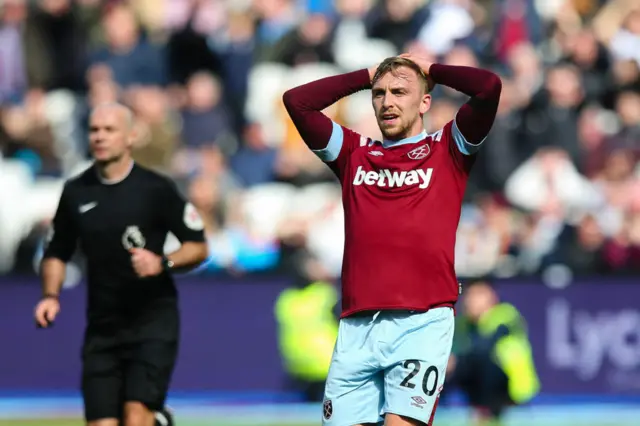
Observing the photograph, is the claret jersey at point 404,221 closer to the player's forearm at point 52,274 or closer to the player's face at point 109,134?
the player's face at point 109,134

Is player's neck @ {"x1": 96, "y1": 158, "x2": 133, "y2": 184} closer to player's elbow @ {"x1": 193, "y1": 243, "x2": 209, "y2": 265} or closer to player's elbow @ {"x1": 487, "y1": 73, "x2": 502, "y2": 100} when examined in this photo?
player's elbow @ {"x1": 193, "y1": 243, "x2": 209, "y2": 265}

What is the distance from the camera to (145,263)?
789 cm

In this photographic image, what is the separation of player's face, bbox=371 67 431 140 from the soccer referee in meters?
2.05

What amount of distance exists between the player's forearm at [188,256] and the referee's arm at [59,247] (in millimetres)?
700

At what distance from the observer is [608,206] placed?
50.7ft

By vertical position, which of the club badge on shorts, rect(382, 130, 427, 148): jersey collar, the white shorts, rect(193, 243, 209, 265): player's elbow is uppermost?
rect(382, 130, 427, 148): jersey collar

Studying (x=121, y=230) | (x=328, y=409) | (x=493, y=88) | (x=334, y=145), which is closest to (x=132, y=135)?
(x=121, y=230)

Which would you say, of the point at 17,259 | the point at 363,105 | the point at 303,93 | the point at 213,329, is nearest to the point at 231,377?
the point at 213,329

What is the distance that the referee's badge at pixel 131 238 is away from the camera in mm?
8391

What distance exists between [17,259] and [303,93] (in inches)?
351

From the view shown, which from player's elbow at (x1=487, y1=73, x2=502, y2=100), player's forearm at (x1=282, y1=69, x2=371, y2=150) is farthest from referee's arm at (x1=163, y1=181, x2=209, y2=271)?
player's elbow at (x1=487, y1=73, x2=502, y2=100)

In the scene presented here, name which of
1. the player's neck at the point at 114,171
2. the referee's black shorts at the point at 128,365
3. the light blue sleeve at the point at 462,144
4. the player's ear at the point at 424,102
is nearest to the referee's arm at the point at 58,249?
the player's neck at the point at 114,171

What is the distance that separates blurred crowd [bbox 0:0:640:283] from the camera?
15.1 m

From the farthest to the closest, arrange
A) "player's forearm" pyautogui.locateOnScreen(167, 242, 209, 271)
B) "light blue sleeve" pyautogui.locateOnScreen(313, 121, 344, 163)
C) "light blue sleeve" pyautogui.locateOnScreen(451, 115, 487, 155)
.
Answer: "player's forearm" pyautogui.locateOnScreen(167, 242, 209, 271) < "light blue sleeve" pyautogui.locateOnScreen(313, 121, 344, 163) < "light blue sleeve" pyautogui.locateOnScreen(451, 115, 487, 155)
